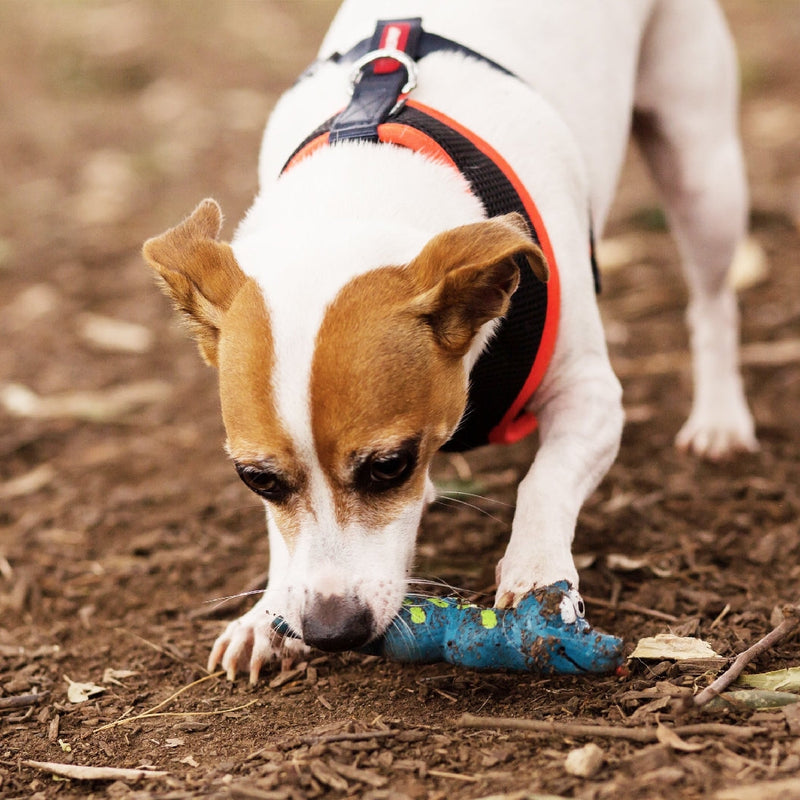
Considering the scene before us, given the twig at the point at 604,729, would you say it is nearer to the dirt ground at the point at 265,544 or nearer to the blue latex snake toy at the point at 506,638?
the dirt ground at the point at 265,544

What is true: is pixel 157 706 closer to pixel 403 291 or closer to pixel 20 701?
pixel 20 701

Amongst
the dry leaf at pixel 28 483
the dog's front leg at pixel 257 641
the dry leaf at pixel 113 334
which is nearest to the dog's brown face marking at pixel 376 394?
the dog's front leg at pixel 257 641

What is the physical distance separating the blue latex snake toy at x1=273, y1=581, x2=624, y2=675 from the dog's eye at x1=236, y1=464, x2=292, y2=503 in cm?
36

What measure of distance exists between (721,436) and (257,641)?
2361 millimetres

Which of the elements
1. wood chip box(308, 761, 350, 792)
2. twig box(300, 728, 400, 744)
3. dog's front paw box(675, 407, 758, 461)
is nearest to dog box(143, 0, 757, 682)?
twig box(300, 728, 400, 744)

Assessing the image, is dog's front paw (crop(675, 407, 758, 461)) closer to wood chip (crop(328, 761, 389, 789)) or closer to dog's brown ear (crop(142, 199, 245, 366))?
dog's brown ear (crop(142, 199, 245, 366))

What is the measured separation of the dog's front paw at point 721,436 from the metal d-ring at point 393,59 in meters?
2.09

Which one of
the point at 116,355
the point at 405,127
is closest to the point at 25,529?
the point at 116,355

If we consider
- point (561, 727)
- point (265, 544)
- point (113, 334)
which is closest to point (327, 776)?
point (561, 727)

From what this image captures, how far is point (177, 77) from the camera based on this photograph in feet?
34.9

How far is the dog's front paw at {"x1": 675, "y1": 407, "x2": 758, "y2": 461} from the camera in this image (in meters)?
4.69

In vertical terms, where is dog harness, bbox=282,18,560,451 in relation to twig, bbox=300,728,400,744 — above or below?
above

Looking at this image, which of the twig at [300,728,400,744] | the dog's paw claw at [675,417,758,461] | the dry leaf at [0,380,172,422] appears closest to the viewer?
the twig at [300,728,400,744]

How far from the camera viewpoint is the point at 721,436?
4.70 m
